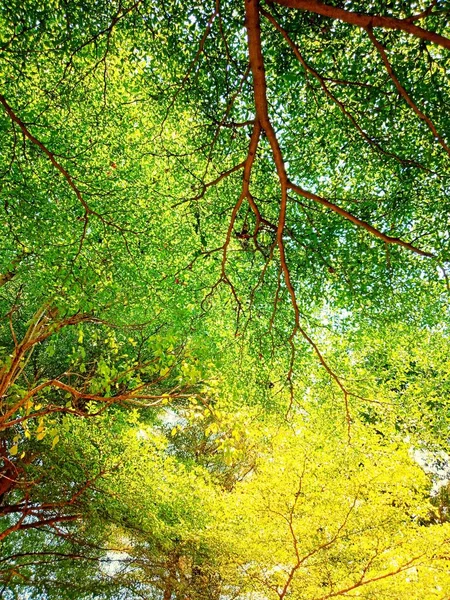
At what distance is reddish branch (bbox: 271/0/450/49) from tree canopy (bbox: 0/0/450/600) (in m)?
1.25

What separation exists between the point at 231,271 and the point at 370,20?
4.76m

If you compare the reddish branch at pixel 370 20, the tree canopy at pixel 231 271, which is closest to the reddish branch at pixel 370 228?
the reddish branch at pixel 370 20

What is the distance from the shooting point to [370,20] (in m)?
1.51

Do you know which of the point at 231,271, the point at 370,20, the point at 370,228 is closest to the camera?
the point at 370,20

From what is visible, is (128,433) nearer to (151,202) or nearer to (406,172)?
(151,202)

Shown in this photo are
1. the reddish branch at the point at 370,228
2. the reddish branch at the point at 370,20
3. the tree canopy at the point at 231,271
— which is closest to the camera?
the reddish branch at the point at 370,20

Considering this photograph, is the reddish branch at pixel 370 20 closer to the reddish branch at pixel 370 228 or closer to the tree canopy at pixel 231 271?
the reddish branch at pixel 370 228

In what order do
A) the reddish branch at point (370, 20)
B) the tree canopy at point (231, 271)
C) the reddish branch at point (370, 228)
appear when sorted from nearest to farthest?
the reddish branch at point (370, 20), the reddish branch at point (370, 228), the tree canopy at point (231, 271)

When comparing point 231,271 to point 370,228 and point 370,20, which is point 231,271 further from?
point 370,20

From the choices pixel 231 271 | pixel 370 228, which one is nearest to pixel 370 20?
pixel 370 228

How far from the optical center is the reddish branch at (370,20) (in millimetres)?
1257

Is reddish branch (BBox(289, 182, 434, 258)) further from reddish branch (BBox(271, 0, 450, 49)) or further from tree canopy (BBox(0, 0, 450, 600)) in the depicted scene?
tree canopy (BBox(0, 0, 450, 600))

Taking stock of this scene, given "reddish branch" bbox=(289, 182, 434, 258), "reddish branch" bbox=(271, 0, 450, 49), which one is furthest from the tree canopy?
"reddish branch" bbox=(271, 0, 450, 49)

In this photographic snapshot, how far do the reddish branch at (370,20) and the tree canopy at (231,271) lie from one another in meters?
1.25
